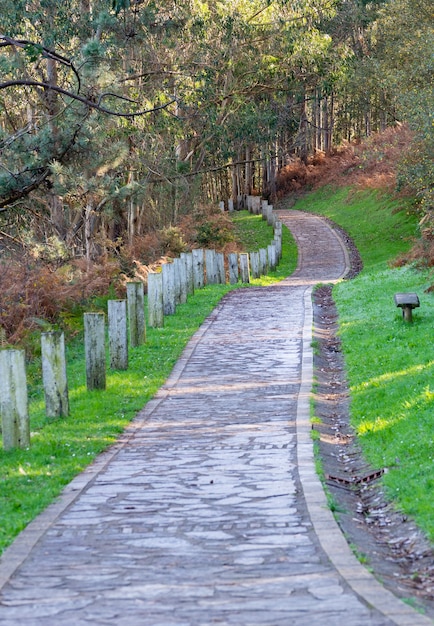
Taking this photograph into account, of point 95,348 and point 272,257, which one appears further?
point 272,257

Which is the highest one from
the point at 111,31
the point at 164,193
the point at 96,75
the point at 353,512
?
the point at 111,31

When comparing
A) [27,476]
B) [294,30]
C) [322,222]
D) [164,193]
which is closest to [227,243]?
[164,193]

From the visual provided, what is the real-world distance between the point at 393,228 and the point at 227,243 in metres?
10.3

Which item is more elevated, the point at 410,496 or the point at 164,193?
the point at 164,193

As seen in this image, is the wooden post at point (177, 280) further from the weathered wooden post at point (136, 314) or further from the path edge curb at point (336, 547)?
the path edge curb at point (336, 547)

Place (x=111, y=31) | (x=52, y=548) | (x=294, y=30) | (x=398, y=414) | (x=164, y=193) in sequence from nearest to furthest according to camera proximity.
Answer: (x=52, y=548) < (x=398, y=414) < (x=111, y=31) < (x=294, y=30) < (x=164, y=193)

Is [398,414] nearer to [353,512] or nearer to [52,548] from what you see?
[353,512]

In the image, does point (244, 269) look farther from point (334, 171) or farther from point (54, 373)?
point (334, 171)

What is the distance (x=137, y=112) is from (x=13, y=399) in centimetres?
1406

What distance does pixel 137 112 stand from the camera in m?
22.6

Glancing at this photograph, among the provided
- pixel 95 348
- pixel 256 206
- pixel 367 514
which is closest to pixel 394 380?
pixel 95 348

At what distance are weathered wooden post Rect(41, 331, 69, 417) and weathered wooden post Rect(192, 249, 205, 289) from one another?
15.7m

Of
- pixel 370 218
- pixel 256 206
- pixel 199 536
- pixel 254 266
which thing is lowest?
pixel 199 536

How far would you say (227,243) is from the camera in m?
37.9
